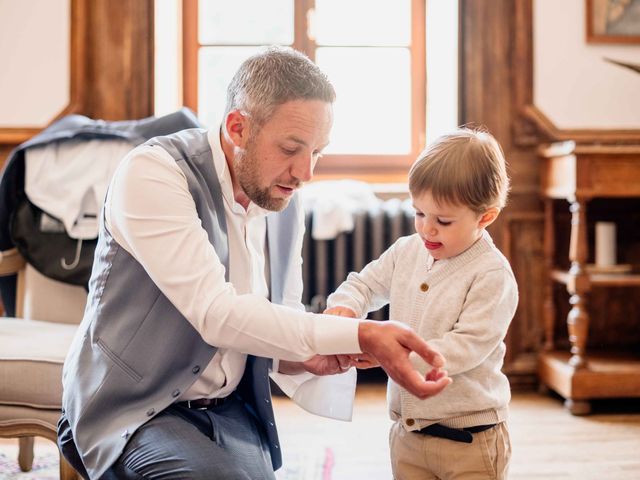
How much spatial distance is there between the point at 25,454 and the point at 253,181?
1.31 metres

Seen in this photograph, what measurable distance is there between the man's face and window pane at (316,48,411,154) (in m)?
2.20

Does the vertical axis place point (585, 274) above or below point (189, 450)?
above

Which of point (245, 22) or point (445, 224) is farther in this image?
point (245, 22)

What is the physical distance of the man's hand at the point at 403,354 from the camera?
1253 mm

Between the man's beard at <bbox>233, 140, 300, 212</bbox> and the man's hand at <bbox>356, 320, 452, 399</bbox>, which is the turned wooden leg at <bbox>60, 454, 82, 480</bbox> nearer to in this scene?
the man's beard at <bbox>233, 140, 300, 212</bbox>

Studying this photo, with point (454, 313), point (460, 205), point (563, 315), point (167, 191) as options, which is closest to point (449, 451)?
point (454, 313)

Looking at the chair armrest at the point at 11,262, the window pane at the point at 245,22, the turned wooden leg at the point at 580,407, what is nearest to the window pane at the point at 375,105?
the window pane at the point at 245,22

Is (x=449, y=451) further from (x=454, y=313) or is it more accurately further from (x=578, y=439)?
(x=578, y=439)

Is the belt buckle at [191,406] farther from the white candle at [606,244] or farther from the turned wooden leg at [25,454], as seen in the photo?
the white candle at [606,244]

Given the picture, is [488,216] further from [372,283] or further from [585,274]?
[585,274]

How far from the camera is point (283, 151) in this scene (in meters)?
1.51

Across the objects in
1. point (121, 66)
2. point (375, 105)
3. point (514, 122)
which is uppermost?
point (121, 66)

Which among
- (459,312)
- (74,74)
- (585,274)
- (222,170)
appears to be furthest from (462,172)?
(74,74)

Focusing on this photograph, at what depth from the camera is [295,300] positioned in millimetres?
1786
